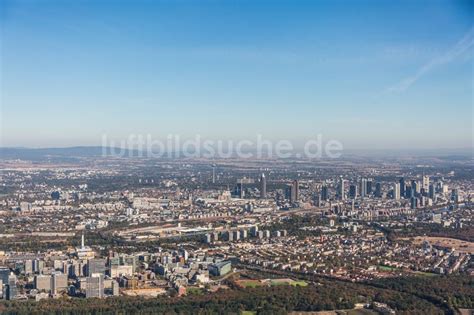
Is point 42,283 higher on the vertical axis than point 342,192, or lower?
lower

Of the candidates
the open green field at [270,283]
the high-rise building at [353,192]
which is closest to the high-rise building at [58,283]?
the open green field at [270,283]

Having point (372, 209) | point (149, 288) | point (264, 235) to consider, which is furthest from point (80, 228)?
point (372, 209)

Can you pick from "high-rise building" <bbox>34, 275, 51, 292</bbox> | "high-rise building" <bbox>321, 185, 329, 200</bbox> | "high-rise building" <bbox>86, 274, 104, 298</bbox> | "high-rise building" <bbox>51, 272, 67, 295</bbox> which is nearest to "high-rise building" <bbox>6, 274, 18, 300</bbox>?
"high-rise building" <bbox>34, 275, 51, 292</bbox>

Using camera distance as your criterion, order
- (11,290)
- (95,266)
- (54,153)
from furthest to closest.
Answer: (54,153), (95,266), (11,290)

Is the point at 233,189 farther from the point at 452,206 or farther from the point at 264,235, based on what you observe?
the point at 264,235

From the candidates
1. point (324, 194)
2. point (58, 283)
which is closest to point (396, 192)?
point (324, 194)

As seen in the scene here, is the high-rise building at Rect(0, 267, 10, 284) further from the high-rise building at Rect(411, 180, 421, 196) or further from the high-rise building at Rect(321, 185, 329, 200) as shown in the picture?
the high-rise building at Rect(411, 180, 421, 196)

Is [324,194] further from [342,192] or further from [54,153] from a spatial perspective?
[54,153]
